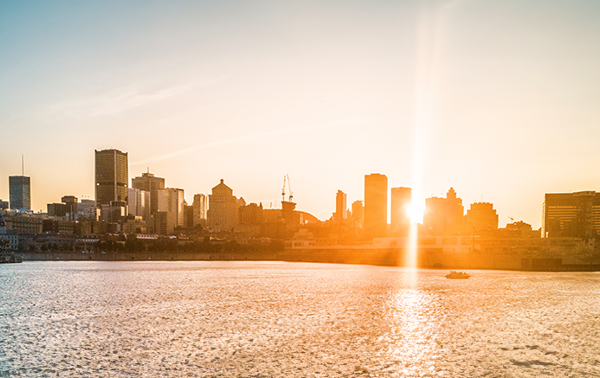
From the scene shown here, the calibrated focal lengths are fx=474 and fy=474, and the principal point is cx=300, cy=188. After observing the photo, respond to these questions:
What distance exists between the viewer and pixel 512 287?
281 feet

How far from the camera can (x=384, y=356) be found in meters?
32.8

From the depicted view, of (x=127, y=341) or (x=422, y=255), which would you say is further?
(x=422, y=255)

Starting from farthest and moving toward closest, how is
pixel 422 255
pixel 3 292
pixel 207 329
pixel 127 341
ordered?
1. pixel 422 255
2. pixel 3 292
3. pixel 207 329
4. pixel 127 341

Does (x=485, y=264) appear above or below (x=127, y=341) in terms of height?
below

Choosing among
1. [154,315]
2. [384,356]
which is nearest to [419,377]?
[384,356]

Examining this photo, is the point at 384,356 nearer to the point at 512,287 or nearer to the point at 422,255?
the point at 512,287

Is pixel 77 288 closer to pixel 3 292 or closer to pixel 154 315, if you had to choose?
pixel 3 292

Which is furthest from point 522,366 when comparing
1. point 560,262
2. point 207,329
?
point 560,262

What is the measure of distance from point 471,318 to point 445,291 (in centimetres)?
2825

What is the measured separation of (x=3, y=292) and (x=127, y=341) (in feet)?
163

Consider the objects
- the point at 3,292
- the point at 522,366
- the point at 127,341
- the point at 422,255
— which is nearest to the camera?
the point at 522,366

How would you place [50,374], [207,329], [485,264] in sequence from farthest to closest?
1. [485,264]
2. [207,329]
3. [50,374]

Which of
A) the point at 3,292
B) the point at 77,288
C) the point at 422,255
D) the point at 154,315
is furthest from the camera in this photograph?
the point at 422,255

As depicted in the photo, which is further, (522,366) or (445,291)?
(445,291)
